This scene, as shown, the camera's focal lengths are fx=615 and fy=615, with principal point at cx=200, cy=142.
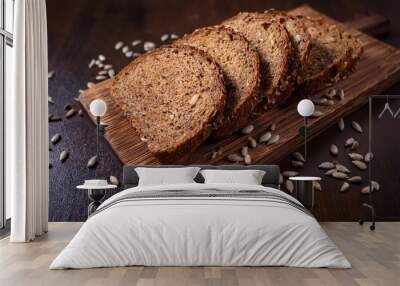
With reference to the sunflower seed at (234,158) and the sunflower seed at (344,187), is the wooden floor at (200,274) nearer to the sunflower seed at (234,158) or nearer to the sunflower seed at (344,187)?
the sunflower seed at (344,187)

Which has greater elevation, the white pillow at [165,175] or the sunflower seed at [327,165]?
the sunflower seed at [327,165]

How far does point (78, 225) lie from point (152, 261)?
260 centimetres

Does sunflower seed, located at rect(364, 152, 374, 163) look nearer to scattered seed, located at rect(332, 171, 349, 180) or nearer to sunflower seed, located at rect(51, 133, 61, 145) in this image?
scattered seed, located at rect(332, 171, 349, 180)

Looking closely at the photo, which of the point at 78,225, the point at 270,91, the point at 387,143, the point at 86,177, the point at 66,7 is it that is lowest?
the point at 78,225

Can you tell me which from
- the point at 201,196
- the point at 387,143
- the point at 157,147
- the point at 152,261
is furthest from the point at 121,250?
the point at 387,143

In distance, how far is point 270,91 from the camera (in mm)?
6543

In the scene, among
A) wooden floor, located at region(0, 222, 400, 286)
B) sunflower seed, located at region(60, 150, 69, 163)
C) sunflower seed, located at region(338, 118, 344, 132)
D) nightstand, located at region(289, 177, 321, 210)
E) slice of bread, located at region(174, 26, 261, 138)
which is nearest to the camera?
wooden floor, located at region(0, 222, 400, 286)

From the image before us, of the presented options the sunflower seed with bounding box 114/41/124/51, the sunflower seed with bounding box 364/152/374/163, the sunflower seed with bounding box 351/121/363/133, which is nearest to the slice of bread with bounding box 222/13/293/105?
the sunflower seed with bounding box 351/121/363/133

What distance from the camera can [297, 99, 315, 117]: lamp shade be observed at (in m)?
6.45

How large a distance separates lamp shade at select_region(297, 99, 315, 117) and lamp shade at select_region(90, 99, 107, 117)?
2.08 m

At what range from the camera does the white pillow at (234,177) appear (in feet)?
20.6

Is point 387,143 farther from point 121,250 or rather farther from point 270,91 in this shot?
point 121,250

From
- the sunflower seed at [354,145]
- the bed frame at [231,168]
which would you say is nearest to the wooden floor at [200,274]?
the bed frame at [231,168]

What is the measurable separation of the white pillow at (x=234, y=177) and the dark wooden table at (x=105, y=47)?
920mm
